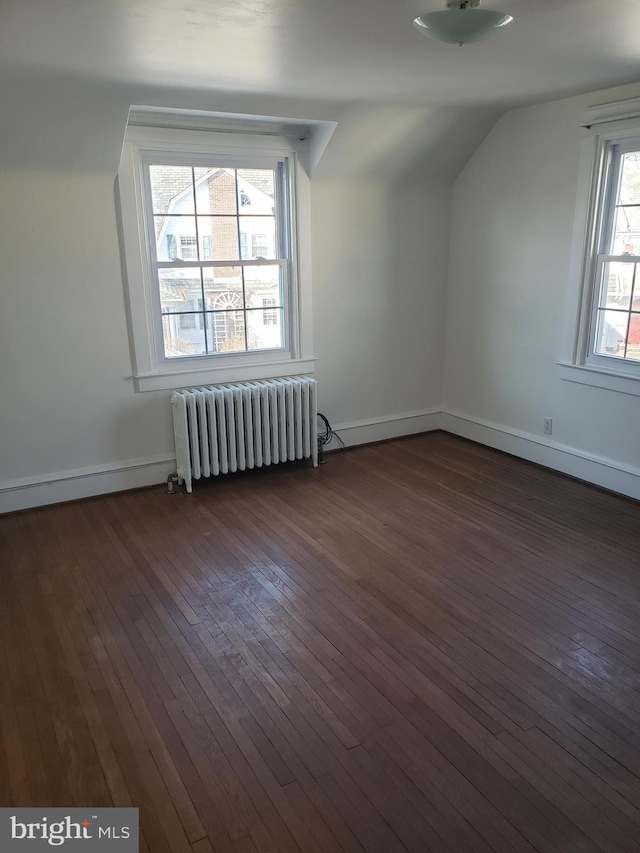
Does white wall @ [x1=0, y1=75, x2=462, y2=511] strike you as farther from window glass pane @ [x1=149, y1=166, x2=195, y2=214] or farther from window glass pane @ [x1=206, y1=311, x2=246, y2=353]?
window glass pane @ [x1=206, y1=311, x2=246, y2=353]

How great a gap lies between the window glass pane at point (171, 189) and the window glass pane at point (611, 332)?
9.33ft

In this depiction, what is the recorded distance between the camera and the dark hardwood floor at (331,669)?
77.8 inches

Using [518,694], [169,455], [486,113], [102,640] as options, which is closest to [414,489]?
[169,455]

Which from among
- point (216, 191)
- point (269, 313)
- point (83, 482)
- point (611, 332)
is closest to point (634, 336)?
point (611, 332)

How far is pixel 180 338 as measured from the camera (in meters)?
4.44

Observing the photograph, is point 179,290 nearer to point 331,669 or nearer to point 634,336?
point 331,669

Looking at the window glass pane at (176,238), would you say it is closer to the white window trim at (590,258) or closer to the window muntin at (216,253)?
the window muntin at (216,253)

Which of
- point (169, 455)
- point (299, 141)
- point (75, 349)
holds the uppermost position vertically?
point (299, 141)

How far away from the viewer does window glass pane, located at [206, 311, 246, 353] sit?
453 cm

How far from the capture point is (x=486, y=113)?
4.51 meters

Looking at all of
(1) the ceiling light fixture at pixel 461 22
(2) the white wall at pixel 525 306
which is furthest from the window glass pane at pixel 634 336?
(1) the ceiling light fixture at pixel 461 22

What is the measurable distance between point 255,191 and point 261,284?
2.09 feet

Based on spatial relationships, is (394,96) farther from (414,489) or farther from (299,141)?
(414,489)

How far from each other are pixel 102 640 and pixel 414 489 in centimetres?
235
